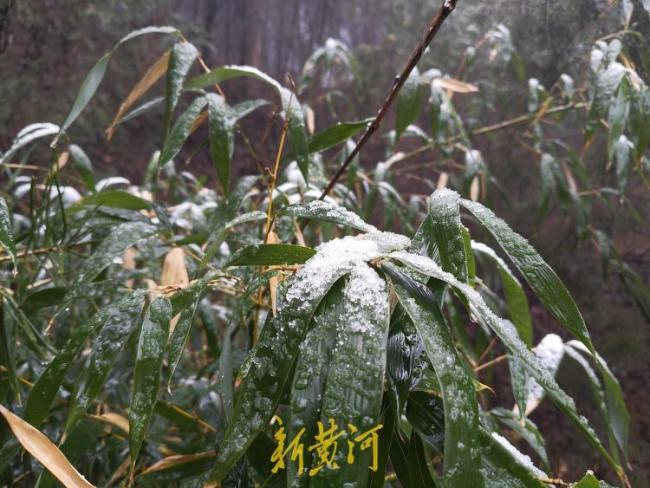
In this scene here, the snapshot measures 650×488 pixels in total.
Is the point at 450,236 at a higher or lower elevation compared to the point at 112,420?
higher

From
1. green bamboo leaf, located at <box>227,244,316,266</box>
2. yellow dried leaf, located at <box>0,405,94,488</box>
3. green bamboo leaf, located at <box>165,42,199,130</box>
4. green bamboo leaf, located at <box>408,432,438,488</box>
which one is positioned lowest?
yellow dried leaf, located at <box>0,405,94,488</box>

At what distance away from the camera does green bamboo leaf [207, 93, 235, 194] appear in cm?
50

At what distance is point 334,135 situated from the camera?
0.51 m

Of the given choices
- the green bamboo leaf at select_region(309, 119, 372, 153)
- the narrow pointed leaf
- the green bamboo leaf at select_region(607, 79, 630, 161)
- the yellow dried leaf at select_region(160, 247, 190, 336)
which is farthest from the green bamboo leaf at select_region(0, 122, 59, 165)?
the green bamboo leaf at select_region(607, 79, 630, 161)

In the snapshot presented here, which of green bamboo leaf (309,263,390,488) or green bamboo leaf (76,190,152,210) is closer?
green bamboo leaf (309,263,390,488)

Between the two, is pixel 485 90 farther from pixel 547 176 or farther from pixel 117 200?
pixel 117 200

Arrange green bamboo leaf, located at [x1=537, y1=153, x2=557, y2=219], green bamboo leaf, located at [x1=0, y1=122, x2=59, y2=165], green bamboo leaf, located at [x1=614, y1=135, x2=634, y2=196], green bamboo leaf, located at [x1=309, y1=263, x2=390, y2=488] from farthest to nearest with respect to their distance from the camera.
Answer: green bamboo leaf, located at [x1=537, y1=153, x2=557, y2=219]
green bamboo leaf, located at [x1=614, y1=135, x2=634, y2=196]
green bamboo leaf, located at [x1=0, y1=122, x2=59, y2=165]
green bamboo leaf, located at [x1=309, y1=263, x2=390, y2=488]

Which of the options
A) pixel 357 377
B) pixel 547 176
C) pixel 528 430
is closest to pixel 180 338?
pixel 357 377

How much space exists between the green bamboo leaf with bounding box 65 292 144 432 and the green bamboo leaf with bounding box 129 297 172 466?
0.06 ft

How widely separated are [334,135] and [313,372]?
0.31 metres

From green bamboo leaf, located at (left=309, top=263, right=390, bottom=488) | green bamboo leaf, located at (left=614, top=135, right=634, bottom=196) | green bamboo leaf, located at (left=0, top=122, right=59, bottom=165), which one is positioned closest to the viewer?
green bamboo leaf, located at (left=309, top=263, right=390, bottom=488)

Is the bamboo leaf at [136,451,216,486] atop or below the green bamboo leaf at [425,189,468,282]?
below

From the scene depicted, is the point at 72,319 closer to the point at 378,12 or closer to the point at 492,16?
the point at 492,16

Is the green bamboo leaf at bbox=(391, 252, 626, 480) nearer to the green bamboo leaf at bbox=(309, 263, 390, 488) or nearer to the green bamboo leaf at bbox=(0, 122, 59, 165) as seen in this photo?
the green bamboo leaf at bbox=(309, 263, 390, 488)
